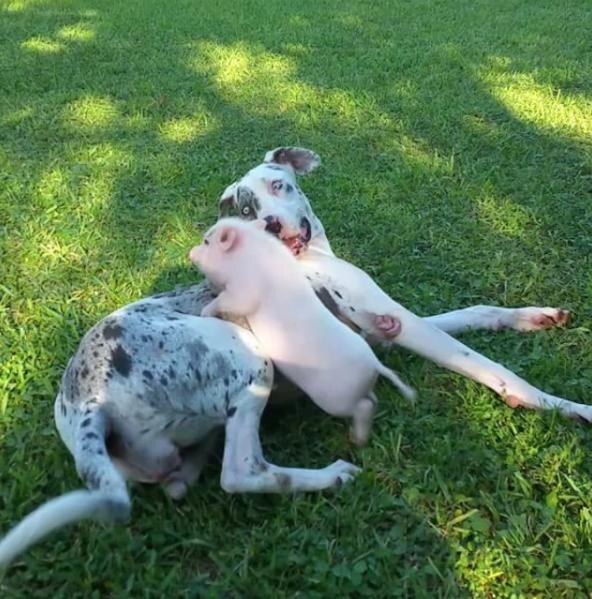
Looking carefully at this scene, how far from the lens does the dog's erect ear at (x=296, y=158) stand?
15.6ft

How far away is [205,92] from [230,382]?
17.3 ft

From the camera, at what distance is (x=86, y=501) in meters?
2.59

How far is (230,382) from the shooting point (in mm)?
3289

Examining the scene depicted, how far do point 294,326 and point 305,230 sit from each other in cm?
89

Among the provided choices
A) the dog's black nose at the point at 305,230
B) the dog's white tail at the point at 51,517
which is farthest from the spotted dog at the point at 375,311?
the dog's white tail at the point at 51,517

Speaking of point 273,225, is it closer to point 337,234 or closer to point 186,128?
point 337,234

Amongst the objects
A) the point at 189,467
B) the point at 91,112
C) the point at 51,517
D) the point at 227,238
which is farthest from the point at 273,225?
the point at 91,112

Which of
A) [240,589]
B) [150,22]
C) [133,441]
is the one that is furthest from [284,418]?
[150,22]

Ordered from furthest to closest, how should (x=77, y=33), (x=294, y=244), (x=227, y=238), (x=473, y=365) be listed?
(x=77, y=33)
(x=294, y=244)
(x=473, y=365)
(x=227, y=238)

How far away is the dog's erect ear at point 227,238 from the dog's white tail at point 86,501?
92cm

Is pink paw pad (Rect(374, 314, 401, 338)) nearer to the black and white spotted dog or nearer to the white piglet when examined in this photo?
the white piglet

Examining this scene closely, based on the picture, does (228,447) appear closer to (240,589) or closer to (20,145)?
(240,589)

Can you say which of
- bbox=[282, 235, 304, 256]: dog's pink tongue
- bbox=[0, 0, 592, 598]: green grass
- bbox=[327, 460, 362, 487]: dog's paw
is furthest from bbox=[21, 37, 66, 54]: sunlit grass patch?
bbox=[327, 460, 362, 487]: dog's paw

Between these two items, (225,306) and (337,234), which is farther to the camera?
(337,234)
